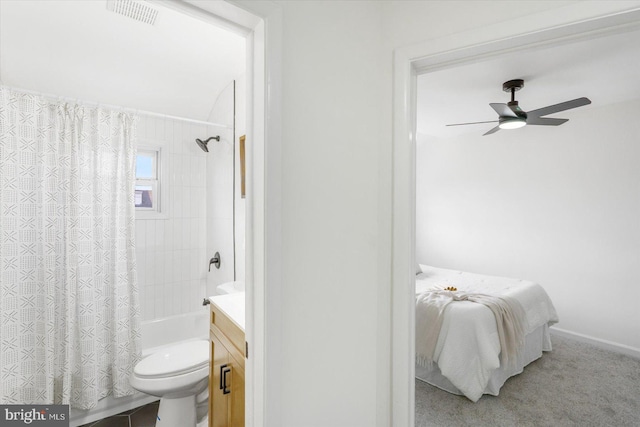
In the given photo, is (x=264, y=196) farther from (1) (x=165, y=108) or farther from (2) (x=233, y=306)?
(1) (x=165, y=108)

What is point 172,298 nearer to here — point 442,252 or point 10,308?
point 10,308

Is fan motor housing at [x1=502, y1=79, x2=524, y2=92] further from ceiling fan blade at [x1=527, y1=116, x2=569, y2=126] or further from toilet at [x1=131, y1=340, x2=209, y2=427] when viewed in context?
toilet at [x1=131, y1=340, x2=209, y2=427]

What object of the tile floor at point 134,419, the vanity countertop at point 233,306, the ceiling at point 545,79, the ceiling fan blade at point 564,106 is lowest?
the tile floor at point 134,419

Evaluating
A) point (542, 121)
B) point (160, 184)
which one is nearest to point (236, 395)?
point (160, 184)

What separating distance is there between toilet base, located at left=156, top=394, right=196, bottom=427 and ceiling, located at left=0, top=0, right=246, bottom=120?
223 cm

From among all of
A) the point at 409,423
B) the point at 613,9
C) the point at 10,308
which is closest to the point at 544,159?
the point at 613,9

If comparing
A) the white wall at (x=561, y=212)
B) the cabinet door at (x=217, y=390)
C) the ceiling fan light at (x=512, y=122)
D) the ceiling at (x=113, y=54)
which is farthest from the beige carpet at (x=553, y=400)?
the ceiling at (x=113, y=54)

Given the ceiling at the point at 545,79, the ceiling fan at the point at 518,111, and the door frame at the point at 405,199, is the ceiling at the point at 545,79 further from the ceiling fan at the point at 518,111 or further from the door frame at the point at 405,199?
the door frame at the point at 405,199

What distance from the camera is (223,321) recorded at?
1425 millimetres

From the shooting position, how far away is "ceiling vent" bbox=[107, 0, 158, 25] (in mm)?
1630

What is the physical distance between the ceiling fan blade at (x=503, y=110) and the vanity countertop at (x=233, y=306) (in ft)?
7.17

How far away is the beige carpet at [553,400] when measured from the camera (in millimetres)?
1946

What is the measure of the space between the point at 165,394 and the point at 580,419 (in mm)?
2708

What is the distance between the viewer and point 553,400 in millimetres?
2117
